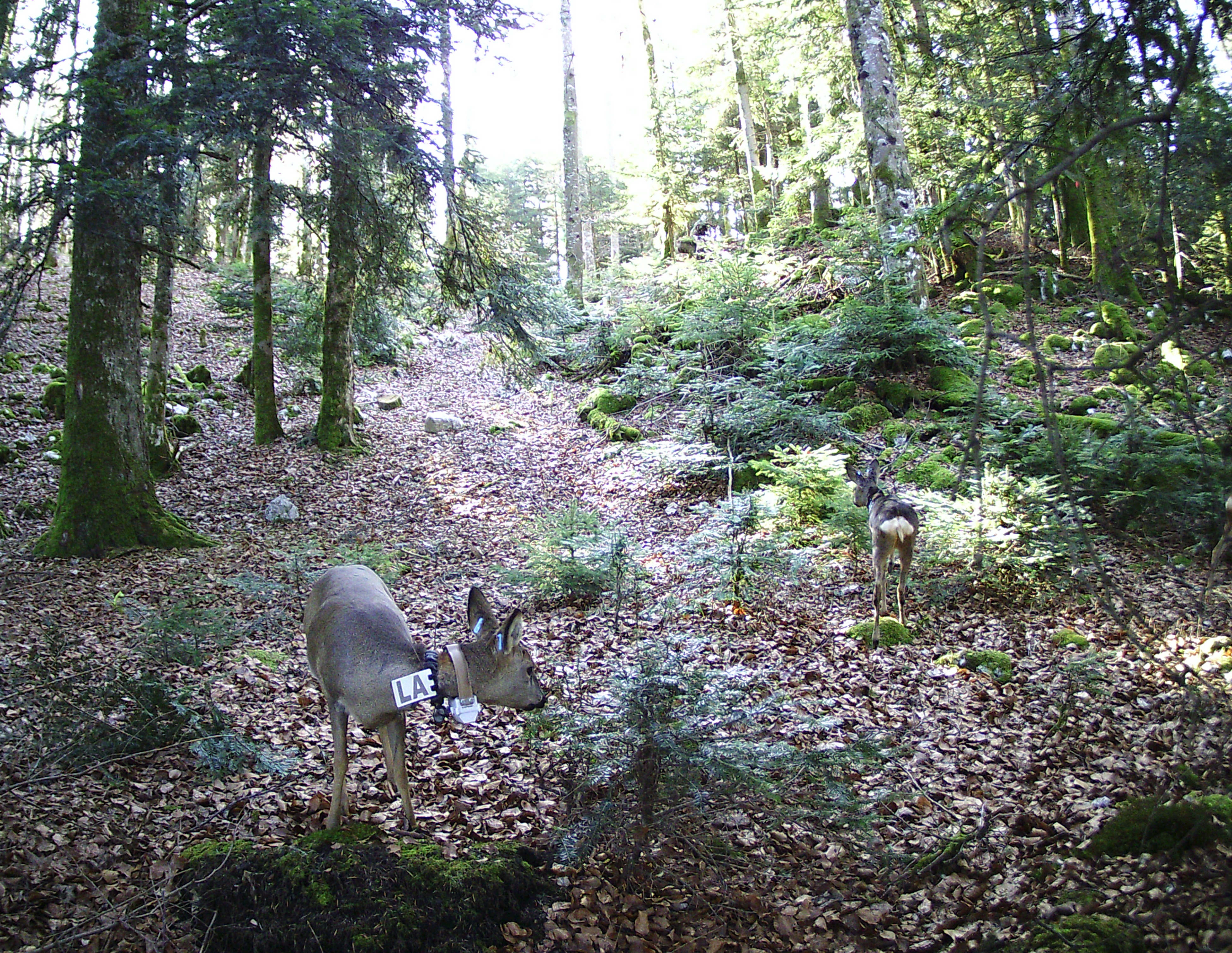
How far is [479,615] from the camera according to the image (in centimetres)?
371

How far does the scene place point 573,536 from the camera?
7.96 meters

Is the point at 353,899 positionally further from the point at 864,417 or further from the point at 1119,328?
the point at 1119,328

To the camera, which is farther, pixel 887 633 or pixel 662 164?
pixel 662 164

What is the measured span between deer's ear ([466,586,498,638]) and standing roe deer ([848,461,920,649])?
14.4ft

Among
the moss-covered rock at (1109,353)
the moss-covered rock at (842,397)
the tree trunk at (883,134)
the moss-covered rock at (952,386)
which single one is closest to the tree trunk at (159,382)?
the moss-covered rock at (842,397)

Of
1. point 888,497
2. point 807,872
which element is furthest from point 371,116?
point 807,872

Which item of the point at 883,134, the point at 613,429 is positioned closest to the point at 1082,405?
the point at 883,134

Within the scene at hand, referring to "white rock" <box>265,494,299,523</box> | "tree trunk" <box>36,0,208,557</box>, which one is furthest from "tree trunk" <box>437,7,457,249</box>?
"white rock" <box>265,494,299,523</box>

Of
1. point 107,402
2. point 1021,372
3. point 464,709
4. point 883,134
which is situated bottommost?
point 464,709

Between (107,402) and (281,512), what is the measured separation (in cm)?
263

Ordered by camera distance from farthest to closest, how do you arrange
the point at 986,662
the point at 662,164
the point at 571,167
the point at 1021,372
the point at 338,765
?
the point at 662,164 → the point at 571,167 → the point at 1021,372 → the point at 986,662 → the point at 338,765

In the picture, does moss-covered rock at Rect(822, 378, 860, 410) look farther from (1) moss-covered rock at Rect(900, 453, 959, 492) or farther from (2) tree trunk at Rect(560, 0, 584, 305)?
(2) tree trunk at Rect(560, 0, 584, 305)

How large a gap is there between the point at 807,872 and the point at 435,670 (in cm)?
229

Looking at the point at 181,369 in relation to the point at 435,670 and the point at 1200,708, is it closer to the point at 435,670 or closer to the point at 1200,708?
the point at 435,670
